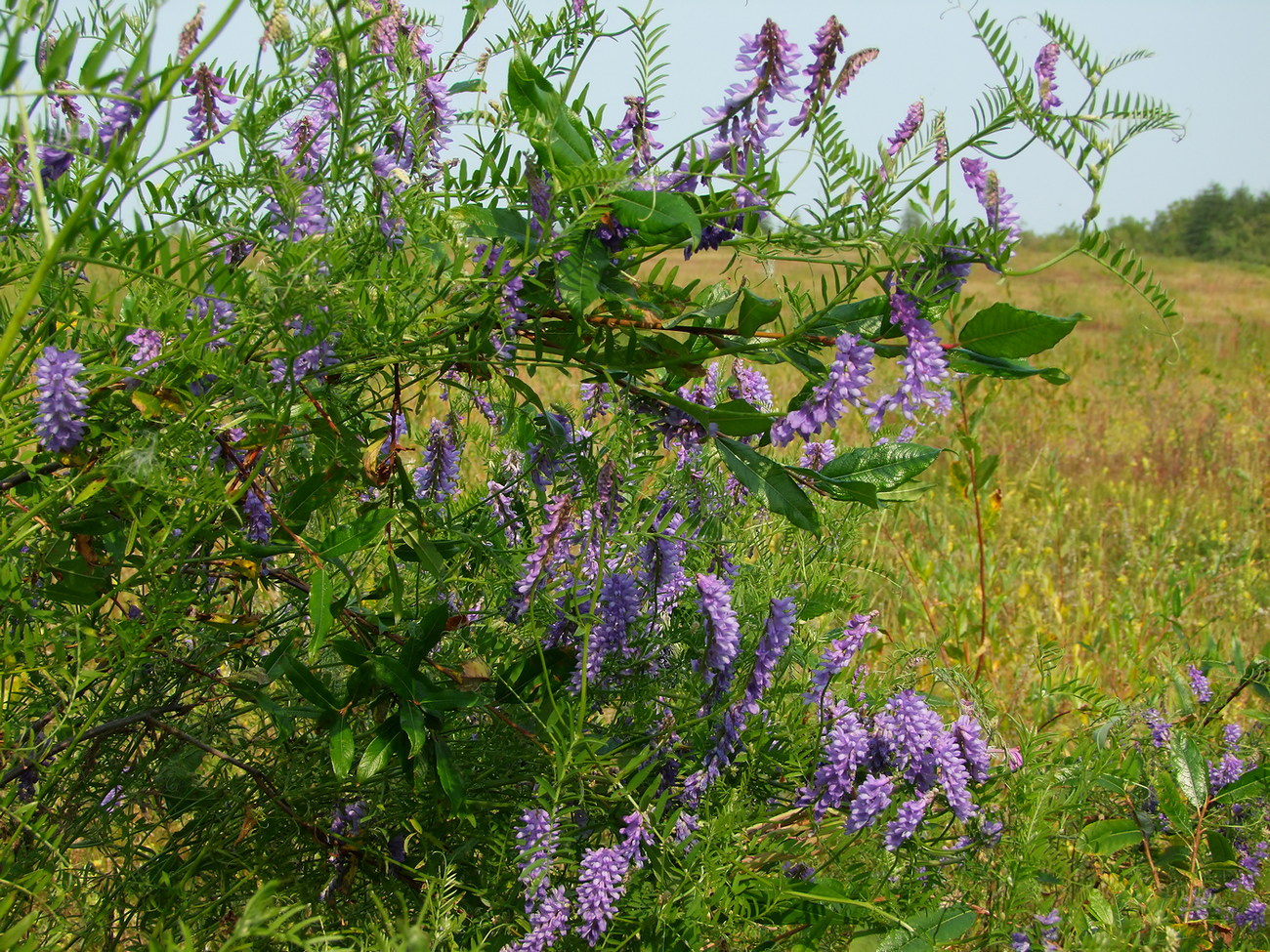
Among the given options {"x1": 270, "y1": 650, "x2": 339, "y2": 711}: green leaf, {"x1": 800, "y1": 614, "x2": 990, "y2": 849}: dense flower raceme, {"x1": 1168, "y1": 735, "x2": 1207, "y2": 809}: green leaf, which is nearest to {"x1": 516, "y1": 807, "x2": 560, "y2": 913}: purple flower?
{"x1": 270, "y1": 650, "x2": 339, "y2": 711}: green leaf

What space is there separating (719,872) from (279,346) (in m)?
0.72

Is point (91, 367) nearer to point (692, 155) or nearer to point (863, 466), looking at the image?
point (692, 155)

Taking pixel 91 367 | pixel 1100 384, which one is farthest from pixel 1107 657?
pixel 1100 384

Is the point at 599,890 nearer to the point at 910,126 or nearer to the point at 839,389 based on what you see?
the point at 839,389

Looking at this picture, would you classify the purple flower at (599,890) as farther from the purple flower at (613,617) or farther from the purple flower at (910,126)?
the purple flower at (910,126)

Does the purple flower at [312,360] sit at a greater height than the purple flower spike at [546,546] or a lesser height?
greater

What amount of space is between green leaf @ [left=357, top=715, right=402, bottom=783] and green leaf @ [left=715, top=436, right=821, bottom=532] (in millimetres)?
451

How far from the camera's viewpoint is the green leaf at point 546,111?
0.93 metres

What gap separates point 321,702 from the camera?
105cm

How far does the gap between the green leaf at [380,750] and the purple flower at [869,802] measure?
535 millimetres

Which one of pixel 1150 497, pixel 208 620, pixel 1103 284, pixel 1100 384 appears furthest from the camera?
pixel 1103 284

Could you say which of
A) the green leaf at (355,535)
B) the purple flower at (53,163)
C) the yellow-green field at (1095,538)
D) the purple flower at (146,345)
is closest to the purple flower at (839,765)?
the yellow-green field at (1095,538)

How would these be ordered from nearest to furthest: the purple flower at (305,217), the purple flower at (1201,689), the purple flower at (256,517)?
the purple flower at (305,217)
the purple flower at (256,517)
the purple flower at (1201,689)

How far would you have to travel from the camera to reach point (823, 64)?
3.21ft
